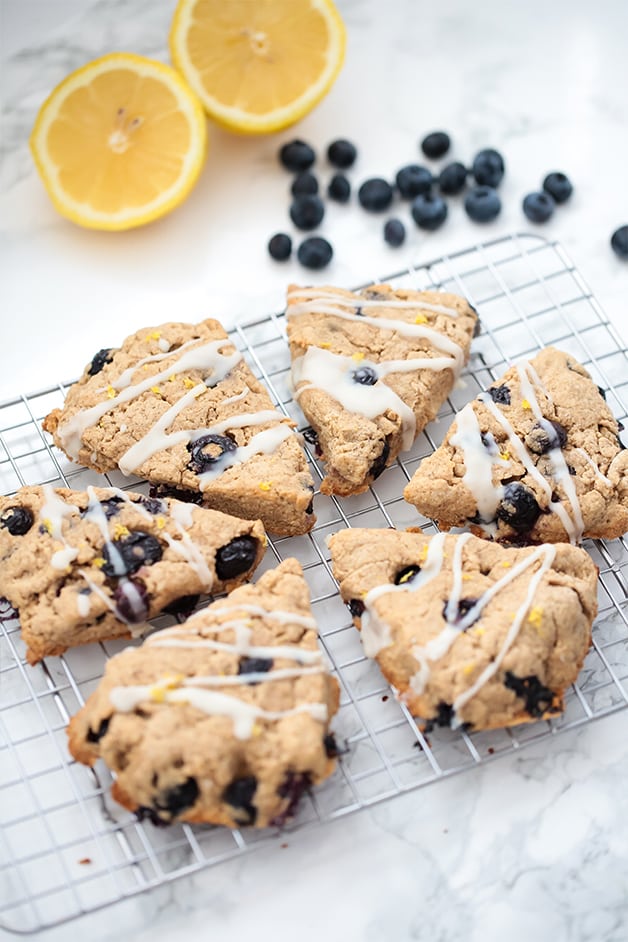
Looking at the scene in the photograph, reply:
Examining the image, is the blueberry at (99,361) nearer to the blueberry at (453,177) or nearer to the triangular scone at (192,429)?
the triangular scone at (192,429)

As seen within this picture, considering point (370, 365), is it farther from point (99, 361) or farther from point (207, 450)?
point (99, 361)

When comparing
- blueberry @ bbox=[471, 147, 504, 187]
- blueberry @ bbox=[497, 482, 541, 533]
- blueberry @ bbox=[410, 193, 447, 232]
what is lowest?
blueberry @ bbox=[497, 482, 541, 533]

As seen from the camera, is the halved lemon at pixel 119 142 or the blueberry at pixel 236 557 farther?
the halved lemon at pixel 119 142

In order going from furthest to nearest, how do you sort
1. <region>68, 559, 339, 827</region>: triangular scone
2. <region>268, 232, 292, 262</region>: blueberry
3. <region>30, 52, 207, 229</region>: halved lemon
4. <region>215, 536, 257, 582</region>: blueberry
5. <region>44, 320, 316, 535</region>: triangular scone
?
<region>268, 232, 292, 262</region>: blueberry
<region>30, 52, 207, 229</region>: halved lemon
<region>44, 320, 316, 535</region>: triangular scone
<region>215, 536, 257, 582</region>: blueberry
<region>68, 559, 339, 827</region>: triangular scone

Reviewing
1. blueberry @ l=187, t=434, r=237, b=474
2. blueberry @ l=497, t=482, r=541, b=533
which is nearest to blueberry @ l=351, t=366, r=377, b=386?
blueberry @ l=187, t=434, r=237, b=474

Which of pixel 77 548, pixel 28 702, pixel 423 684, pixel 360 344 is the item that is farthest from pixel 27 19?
pixel 423 684

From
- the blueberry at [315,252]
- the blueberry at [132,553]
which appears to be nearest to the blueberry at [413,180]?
the blueberry at [315,252]

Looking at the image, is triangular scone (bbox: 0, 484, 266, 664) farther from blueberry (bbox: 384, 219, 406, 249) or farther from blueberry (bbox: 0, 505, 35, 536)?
blueberry (bbox: 384, 219, 406, 249)

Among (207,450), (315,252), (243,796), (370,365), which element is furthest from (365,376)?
(243,796)
